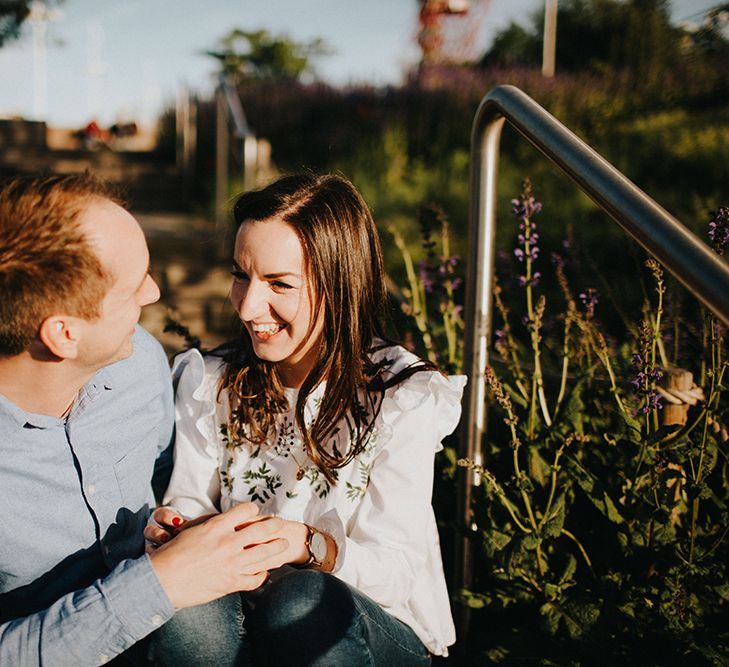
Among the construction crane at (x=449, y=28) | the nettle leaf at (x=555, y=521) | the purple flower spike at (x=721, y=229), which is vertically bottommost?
the nettle leaf at (x=555, y=521)

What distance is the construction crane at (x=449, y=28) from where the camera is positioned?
15281mm

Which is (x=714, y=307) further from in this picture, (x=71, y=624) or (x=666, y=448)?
(x=71, y=624)

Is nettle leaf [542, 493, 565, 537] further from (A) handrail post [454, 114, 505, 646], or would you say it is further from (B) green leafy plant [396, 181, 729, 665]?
(A) handrail post [454, 114, 505, 646]

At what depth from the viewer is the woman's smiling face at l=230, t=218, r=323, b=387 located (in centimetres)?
164

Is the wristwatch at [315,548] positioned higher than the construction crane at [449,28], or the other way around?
the construction crane at [449,28]

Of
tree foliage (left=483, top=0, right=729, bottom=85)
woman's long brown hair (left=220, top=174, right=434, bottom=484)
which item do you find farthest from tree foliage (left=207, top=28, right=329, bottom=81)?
woman's long brown hair (left=220, top=174, right=434, bottom=484)

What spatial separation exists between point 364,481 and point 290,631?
377 mm

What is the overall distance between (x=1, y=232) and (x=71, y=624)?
71 cm

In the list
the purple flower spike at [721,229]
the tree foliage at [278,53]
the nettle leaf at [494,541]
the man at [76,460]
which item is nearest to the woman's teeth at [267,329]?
the man at [76,460]

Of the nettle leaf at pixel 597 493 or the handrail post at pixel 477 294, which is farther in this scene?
the handrail post at pixel 477 294

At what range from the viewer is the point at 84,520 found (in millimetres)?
1477

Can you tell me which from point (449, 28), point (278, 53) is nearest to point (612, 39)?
point (449, 28)

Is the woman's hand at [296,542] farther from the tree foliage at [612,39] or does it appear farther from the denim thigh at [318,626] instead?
the tree foliage at [612,39]

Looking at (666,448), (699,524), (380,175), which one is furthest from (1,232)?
(380,175)
